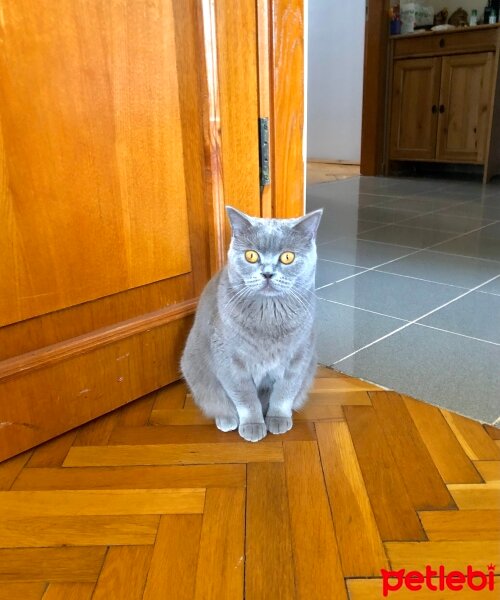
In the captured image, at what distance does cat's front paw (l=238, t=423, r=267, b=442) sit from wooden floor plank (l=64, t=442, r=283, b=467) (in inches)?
0.6

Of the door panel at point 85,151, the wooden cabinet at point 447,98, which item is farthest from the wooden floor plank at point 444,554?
the wooden cabinet at point 447,98

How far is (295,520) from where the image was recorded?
85 cm

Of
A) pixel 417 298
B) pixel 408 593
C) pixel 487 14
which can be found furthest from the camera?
pixel 487 14

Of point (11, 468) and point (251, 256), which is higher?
point (251, 256)

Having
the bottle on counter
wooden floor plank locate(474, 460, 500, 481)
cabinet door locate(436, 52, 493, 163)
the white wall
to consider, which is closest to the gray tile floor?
wooden floor plank locate(474, 460, 500, 481)

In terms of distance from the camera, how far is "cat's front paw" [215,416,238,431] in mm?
1089

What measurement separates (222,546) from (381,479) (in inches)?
12.6

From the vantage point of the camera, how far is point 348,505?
2.89 ft

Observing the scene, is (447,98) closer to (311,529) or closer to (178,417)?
(178,417)

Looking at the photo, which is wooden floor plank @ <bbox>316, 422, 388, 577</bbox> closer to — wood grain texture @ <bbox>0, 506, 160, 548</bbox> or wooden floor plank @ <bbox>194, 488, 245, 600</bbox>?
wooden floor plank @ <bbox>194, 488, 245, 600</bbox>

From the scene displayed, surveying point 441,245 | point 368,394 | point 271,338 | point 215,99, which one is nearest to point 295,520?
point 271,338

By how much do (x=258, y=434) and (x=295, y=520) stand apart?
0.76 ft

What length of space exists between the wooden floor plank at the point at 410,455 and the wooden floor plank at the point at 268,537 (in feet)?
0.75

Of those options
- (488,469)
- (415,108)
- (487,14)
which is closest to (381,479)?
(488,469)
